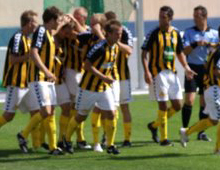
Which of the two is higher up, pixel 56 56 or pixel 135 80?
pixel 56 56

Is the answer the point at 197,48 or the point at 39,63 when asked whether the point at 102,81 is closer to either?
the point at 39,63

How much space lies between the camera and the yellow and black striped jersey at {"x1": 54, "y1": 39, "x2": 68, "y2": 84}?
12938mm

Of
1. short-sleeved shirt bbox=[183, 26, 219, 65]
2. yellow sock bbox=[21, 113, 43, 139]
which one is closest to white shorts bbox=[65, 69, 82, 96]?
yellow sock bbox=[21, 113, 43, 139]

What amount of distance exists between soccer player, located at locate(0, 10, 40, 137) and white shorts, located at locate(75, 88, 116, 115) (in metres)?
0.63

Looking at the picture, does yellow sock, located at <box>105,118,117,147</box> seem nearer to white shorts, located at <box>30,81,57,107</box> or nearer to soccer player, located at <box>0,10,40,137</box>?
white shorts, located at <box>30,81,57,107</box>

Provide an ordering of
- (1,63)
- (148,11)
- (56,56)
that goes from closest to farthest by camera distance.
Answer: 1. (56,56)
2. (1,63)
3. (148,11)

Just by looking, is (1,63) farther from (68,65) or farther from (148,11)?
(148,11)

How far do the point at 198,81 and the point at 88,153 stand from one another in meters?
2.75

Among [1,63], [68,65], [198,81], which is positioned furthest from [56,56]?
[1,63]

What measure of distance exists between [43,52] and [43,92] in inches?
20.7

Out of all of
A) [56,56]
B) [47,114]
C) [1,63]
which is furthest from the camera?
[1,63]

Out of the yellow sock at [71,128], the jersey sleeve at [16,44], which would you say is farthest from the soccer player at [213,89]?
the jersey sleeve at [16,44]

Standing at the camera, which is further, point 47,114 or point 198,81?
point 198,81

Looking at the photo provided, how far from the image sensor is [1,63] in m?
21.1
